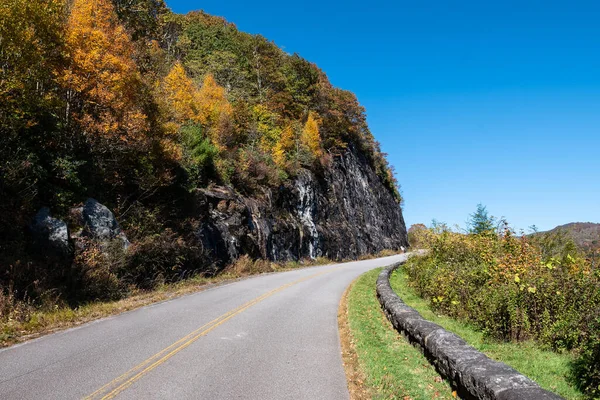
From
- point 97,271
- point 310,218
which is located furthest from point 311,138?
point 97,271

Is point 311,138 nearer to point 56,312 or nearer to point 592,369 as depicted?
point 56,312

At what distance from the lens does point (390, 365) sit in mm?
7281

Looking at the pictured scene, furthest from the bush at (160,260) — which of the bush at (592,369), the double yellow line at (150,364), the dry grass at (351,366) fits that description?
the bush at (592,369)

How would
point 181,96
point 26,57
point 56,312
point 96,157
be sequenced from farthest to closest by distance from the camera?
point 181,96 < point 96,157 < point 26,57 < point 56,312

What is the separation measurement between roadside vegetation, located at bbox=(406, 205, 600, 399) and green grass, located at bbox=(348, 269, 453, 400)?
5.37 feet

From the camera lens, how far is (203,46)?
51.6 m

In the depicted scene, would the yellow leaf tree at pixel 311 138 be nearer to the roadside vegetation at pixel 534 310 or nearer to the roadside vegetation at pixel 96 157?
the roadside vegetation at pixel 96 157

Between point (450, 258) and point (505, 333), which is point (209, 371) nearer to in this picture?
point (505, 333)

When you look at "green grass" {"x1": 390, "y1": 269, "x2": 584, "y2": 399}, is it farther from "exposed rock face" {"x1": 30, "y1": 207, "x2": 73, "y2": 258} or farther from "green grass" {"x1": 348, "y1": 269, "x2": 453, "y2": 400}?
"exposed rock face" {"x1": 30, "y1": 207, "x2": 73, "y2": 258}

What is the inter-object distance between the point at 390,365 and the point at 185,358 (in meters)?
4.02

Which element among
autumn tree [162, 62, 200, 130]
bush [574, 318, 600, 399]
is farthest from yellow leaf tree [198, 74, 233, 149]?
bush [574, 318, 600, 399]

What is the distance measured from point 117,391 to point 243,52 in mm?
51658

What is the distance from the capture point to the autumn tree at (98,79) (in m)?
15.3

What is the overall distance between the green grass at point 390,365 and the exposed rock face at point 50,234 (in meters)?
9.60
